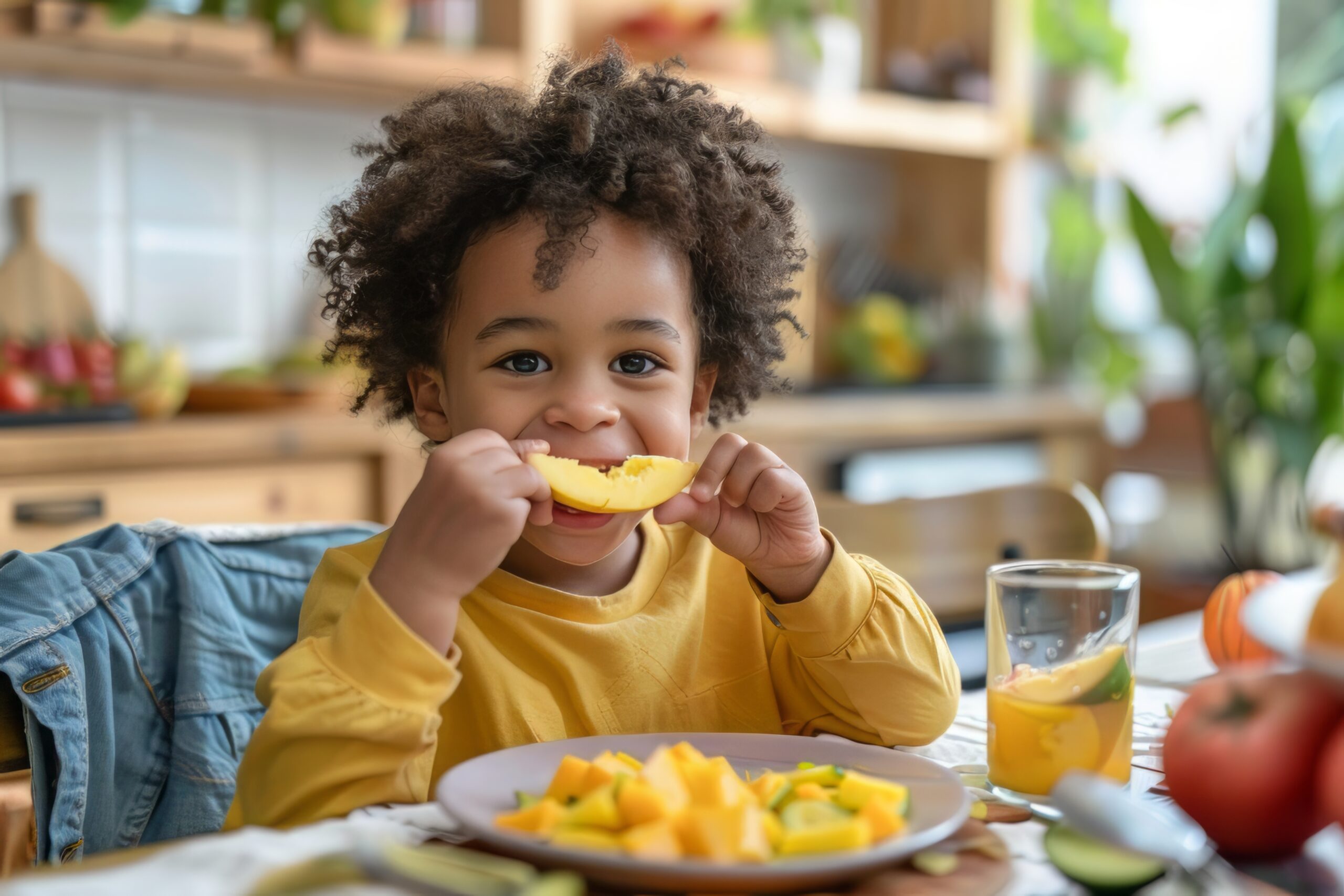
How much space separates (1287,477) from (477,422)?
8.75 ft

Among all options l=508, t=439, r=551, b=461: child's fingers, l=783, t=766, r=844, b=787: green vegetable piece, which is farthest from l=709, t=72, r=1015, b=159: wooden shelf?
l=783, t=766, r=844, b=787: green vegetable piece

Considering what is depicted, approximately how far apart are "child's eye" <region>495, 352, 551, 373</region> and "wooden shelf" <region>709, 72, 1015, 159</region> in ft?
6.63

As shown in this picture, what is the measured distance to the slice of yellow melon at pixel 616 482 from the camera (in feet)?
2.84

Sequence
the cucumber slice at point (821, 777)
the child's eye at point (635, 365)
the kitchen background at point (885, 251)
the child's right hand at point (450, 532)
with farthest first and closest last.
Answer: the kitchen background at point (885, 251), the child's eye at point (635, 365), the child's right hand at point (450, 532), the cucumber slice at point (821, 777)

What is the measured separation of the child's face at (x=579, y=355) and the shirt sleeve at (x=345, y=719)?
0.22m

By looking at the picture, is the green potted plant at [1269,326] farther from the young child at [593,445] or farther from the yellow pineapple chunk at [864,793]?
the yellow pineapple chunk at [864,793]

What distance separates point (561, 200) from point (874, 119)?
2.42 m

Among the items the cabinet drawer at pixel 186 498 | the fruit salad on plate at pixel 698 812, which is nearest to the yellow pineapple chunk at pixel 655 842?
the fruit salad on plate at pixel 698 812

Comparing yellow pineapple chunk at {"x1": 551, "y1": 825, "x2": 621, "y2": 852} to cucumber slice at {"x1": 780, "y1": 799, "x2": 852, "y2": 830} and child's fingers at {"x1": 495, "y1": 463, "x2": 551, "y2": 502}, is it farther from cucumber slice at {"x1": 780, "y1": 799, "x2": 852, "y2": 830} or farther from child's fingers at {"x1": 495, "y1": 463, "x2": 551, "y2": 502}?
child's fingers at {"x1": 495, "y1": 463, "x2": 551, "y2": 502}

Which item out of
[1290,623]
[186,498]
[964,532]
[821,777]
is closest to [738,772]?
[821,777]

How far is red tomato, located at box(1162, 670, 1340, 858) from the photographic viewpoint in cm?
58

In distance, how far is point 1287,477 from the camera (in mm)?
3084

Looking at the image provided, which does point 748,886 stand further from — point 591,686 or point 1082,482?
point 1082,482

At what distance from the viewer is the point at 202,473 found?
2.11m
